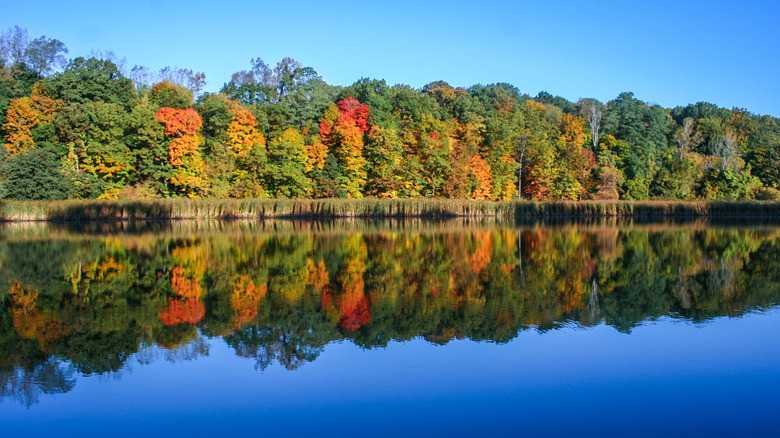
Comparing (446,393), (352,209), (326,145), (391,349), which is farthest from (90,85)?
(446,393)

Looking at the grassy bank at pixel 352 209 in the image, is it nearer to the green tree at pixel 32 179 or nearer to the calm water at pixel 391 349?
the green tree at pixel 32 179

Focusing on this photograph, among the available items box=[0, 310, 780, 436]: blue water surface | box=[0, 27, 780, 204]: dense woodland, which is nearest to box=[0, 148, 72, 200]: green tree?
box=[0, 27, 780, 204]: dense woodland

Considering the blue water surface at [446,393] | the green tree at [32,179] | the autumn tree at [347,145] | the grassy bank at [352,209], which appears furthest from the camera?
the autumn tree at [347,145]

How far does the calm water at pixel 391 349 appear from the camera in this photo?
5711 mm

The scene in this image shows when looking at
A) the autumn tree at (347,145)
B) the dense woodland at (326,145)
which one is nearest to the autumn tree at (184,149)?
the dense woodland at (326,145)

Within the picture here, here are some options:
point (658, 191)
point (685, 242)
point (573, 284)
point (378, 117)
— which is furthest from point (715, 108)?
point (573, 284)

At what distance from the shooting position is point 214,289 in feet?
39.4

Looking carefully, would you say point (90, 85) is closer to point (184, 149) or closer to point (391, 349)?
point (184, 149)

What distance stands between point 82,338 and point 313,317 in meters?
3.24

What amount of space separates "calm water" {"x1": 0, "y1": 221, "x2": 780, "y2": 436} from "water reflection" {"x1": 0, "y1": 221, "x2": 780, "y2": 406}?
5 centimetres

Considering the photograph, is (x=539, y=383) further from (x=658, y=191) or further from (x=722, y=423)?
(x=658, y=191)

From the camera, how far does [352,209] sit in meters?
43.2

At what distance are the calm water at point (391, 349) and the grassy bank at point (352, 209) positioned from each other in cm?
2654

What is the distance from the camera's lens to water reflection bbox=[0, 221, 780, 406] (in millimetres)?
8055
